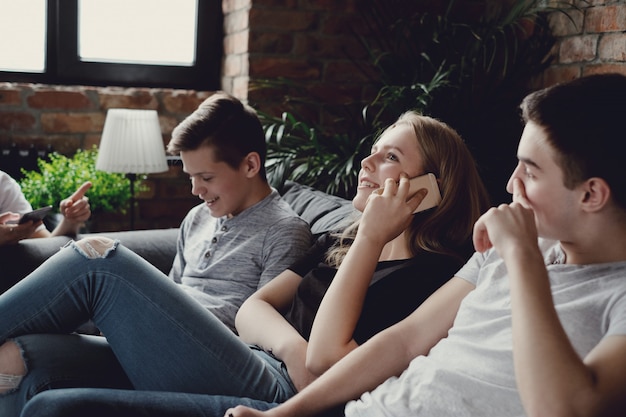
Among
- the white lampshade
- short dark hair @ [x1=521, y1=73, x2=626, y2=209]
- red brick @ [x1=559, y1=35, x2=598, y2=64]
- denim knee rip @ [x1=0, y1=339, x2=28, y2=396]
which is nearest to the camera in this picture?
short dark hair @ [x1=521, y1=73, x2=626, y2=209]

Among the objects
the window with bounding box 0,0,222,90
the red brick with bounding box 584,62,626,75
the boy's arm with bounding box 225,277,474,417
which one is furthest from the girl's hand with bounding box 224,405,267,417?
the window with bounding box 0,0,222,90

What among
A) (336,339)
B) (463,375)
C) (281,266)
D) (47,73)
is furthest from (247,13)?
(463,375)

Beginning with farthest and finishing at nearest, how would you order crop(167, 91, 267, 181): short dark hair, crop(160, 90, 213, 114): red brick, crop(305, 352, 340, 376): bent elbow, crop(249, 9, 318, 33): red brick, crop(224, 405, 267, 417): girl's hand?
crop(160, 90, 213, 114): red brick
crop(249, 9, 318, 33): red brick
crop(167, 91, 267, 181): short dark hair
crop(305, 352, 340, 376): bent elbow
crop(224, 405, 267, 417): girl's hand

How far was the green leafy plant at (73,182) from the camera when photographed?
2754mm

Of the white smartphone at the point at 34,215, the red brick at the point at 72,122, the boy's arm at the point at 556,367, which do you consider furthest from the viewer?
the red brick at the point at 72,122

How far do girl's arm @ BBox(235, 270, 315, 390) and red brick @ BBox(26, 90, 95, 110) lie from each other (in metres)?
1.83

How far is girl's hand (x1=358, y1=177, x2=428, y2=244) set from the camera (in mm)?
1391

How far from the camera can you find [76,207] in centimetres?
224

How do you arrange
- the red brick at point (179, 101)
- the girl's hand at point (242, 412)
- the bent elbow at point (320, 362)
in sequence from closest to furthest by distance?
the girl's hand at point (242, 412) → the bent elbow at point (320, 362) → the red brick at point (179, 101)

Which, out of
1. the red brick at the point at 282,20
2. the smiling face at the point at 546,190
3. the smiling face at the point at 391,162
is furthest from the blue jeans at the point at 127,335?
the red brick at the point at 282,20

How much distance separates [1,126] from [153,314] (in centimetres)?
198

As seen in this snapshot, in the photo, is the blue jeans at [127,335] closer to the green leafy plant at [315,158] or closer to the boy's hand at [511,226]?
the boy's hand at [511,226]

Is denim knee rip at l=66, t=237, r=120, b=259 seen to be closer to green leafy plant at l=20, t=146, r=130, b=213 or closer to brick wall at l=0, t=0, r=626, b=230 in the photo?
green leafy plant at l=20, t=146, r=130, b=213

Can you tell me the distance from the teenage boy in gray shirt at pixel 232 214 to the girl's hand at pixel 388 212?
0.43 m
